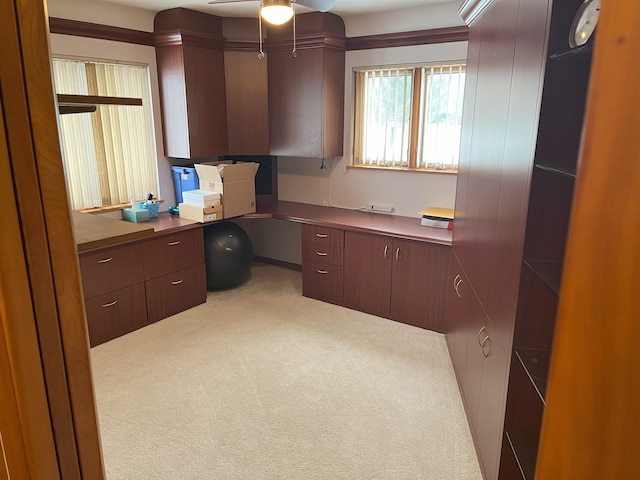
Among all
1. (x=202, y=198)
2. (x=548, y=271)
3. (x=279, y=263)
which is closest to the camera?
(x=548, y=271)

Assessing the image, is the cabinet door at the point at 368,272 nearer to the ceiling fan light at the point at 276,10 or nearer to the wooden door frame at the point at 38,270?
the ceiling fan light at the point at 276,10

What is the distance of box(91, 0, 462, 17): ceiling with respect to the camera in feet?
12.2

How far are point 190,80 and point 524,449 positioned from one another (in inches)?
146

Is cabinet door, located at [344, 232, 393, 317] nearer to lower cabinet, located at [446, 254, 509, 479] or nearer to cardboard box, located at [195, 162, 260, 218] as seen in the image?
lower cabinet, located at [446, 254, 509, 479]

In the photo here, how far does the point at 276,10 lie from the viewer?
247 cm

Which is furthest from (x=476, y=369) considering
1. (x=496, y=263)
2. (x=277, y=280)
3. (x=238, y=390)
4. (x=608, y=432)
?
(x=277, y=280)

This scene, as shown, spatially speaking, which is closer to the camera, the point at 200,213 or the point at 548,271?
the point at 548,271

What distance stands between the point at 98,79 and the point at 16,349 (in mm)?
3636

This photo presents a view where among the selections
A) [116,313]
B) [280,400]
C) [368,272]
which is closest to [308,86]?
[368,272]

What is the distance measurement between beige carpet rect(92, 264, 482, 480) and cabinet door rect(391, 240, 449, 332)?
0.39ft

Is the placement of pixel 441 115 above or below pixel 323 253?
above

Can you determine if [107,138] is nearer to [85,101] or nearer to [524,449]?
[85,101]

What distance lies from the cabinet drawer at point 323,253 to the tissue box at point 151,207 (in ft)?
4.50

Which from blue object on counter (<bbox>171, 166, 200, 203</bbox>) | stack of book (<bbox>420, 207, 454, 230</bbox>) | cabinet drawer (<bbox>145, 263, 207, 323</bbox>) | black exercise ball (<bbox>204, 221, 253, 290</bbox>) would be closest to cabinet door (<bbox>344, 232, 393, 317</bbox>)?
stack of book (<bbox>420, 207, 454, 230</bbox>)
